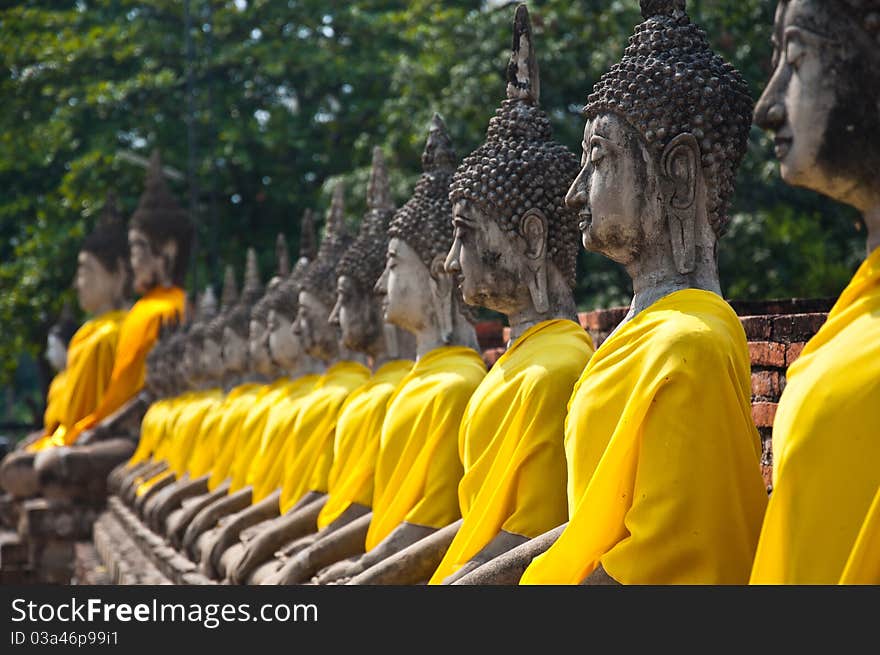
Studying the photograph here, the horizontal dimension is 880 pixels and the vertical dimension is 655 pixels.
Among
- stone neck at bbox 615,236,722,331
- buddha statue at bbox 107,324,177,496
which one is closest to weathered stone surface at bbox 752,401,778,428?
stone neck at bbox 615,236,722,331

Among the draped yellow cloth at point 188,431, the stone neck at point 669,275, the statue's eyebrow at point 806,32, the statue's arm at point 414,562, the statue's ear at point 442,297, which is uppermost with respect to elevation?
the statue's eyebrow at point 806,32

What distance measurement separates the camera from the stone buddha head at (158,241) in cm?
1683

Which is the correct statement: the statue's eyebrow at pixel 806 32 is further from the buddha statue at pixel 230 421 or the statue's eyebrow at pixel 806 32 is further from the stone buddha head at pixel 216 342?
the stone buddha head at pixel 216 342

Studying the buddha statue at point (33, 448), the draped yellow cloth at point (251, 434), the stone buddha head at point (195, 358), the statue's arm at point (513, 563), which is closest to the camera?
the statue's arm at point (513, 563)

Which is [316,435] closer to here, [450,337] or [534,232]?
[450,337]

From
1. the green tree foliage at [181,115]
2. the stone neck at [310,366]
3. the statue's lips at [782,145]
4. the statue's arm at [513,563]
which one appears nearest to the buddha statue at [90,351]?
the green tree foliage at [181,115]

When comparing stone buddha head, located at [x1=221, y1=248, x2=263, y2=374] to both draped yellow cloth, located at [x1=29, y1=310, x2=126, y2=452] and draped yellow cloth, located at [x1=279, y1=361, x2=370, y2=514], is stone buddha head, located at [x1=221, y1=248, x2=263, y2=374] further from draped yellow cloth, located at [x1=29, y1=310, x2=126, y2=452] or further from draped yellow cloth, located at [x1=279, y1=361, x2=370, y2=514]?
draped yellow cloth, located at [x1=29, y1=310, x2=126, y2=452]

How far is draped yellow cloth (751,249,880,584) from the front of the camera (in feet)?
9.77

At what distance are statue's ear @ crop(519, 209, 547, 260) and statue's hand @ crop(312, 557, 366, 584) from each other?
58.2 inches

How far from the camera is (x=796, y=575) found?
121 inches

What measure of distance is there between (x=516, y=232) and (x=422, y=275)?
4.19 feet

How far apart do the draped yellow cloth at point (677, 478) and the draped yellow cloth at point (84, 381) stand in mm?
13308

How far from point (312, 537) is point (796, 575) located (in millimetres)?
4184

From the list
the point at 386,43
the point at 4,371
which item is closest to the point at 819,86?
the point at 386,43
